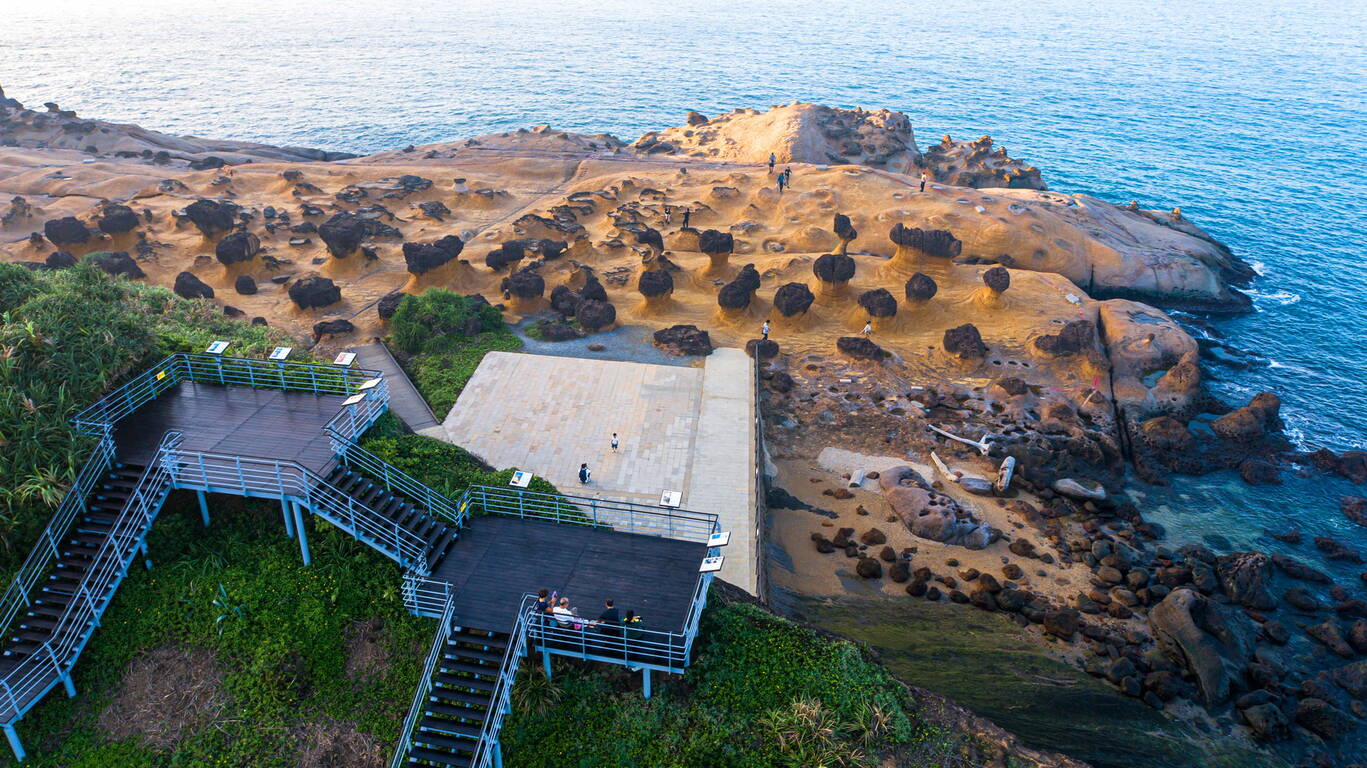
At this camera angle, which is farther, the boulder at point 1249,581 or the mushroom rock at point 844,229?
the mushroom rock at point 844,229

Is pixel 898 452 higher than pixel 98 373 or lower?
lower

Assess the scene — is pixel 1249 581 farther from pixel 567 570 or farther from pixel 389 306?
pixel 389 306

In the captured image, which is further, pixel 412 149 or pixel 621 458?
pixel 412 149

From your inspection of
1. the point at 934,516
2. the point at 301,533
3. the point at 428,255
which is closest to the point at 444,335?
the point at 428,255

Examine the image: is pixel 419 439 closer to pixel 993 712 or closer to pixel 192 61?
pixel 993 712

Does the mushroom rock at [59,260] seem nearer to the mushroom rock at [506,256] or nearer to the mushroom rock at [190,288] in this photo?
the mushroom rock at [190,288]

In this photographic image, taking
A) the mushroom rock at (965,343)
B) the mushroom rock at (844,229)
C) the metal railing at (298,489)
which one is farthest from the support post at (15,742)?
the mushroom rock at (844,229)

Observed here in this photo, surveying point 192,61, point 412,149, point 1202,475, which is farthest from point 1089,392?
point 192,61

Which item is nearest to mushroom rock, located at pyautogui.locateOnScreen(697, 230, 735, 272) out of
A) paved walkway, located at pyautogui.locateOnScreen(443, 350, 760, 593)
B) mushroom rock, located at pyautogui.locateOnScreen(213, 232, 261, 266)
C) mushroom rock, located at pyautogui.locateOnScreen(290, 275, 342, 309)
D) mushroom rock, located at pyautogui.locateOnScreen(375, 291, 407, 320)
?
paved walkway, located at pyautogui.locateOnScreen(443, 350, 760, 593)
